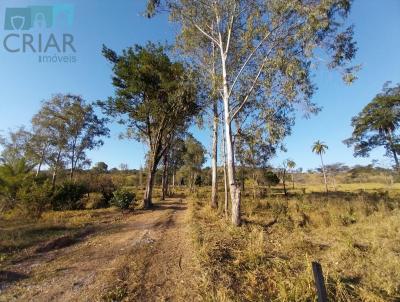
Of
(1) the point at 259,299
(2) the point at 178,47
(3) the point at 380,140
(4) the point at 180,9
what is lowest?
(1) the point at 259,299

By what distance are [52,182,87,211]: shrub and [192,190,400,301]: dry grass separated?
35.1 ft

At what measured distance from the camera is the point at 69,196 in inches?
629

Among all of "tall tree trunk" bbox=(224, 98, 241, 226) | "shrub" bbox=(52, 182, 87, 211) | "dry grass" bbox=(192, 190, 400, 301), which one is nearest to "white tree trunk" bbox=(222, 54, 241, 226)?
"tall tree trunk" bbox=(224, 98, 241, 226)

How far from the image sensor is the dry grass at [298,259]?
4504mm

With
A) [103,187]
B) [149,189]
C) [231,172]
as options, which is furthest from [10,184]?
[231,172]

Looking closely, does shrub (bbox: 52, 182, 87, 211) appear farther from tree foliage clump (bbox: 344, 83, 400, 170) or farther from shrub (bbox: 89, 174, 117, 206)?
tree foliage clump (bbox: 344, 83, 400, 170)

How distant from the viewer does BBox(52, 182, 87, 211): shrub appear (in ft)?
49.6

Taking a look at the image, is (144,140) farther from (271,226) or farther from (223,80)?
(271,226)

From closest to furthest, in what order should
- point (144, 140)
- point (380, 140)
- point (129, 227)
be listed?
point (129, 227)
point (144, 140)
point (380, 140)

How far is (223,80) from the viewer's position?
11594 millimetres

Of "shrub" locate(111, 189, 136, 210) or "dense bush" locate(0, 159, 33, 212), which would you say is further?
"shrub" locate(111, 189, 136, 210)

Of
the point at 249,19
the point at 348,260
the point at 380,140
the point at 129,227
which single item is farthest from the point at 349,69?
the point at 380,140

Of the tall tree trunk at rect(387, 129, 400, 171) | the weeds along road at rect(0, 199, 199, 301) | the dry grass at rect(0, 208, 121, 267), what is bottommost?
the weeds along road at rect(0, 199, 199, 301)

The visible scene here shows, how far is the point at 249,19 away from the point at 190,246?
10.8m
